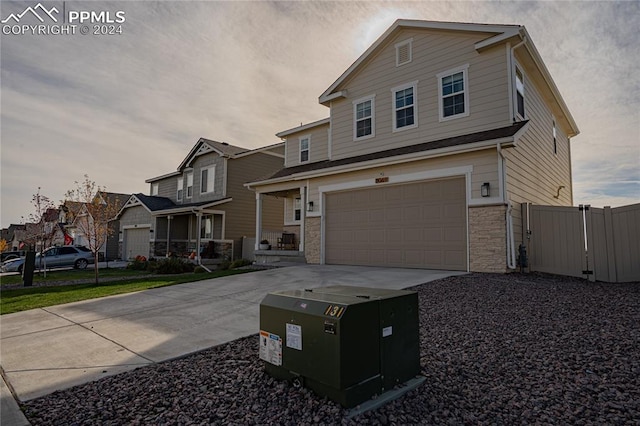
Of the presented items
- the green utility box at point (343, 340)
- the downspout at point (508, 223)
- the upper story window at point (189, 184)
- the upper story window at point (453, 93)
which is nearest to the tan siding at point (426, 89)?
the upper story window at point (453, 93)

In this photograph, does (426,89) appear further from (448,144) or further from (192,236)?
(192,236)

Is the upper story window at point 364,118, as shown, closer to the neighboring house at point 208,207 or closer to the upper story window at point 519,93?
the upper story window at point 519,93

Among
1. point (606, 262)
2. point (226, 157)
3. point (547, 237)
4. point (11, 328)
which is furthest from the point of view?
point (226, 157)

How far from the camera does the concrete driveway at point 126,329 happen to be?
12.3ft

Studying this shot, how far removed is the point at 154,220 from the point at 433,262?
748 inches

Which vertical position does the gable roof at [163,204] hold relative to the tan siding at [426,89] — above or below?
below

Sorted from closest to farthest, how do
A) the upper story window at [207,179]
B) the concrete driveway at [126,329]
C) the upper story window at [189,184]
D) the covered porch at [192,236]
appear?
the concrete driveway at [126,329], the covered porch at [192,236], the upper story window at [207,179], the upper story window at [189,184]

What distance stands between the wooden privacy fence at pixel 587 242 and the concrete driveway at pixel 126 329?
122 inches

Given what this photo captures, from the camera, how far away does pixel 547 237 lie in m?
9.57

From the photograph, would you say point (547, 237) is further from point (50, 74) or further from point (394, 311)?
point (50, 74)

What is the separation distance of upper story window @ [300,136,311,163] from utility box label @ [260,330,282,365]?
517 inches

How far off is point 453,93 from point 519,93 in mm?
1887

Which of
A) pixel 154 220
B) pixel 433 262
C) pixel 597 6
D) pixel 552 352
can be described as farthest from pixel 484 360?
pixel 154 220

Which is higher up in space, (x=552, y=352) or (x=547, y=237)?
(x=547, y=237)
